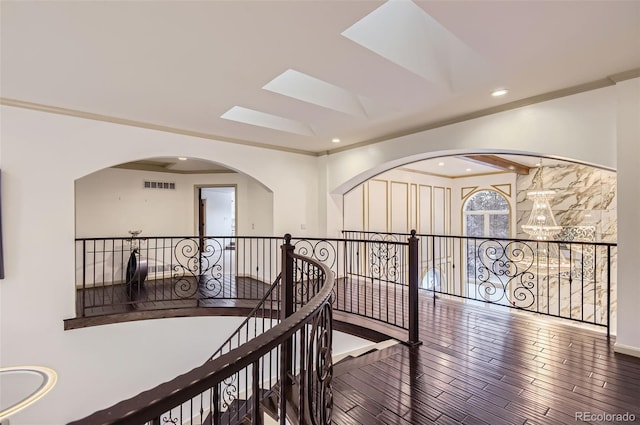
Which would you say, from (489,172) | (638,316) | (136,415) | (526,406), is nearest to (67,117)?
(136,415)

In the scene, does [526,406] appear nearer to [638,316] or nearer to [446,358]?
[446,358]

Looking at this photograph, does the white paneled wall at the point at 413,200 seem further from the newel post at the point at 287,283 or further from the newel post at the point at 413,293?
the newel post at the point at 287,283

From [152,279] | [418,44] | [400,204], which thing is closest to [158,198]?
[152,279]

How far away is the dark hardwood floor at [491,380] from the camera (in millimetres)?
2121

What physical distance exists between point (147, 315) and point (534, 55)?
5.38 m

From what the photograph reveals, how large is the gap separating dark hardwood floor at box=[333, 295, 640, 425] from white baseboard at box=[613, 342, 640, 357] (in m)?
0.06

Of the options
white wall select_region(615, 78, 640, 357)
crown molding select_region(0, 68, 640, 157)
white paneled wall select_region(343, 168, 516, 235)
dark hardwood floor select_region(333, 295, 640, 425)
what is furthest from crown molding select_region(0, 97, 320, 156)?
white wall select_region(615, 78, 640, 357)

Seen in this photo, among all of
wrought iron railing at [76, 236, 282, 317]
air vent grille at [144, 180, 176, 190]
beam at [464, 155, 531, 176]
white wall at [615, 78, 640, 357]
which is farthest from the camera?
air vent grille at [144, 180, 176, 190]

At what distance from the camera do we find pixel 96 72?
9.52ft

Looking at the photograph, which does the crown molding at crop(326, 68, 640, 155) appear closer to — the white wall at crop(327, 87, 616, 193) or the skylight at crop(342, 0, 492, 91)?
the white wall at crop(327, 87, 616, 193)

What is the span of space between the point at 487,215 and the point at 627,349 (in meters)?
6.80

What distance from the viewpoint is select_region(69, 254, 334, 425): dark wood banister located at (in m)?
0.67

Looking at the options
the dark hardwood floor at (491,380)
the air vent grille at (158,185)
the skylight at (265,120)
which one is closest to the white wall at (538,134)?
the skylight at (265,120)

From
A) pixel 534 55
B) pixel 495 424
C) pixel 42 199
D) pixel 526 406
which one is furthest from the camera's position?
pixel 42 199
